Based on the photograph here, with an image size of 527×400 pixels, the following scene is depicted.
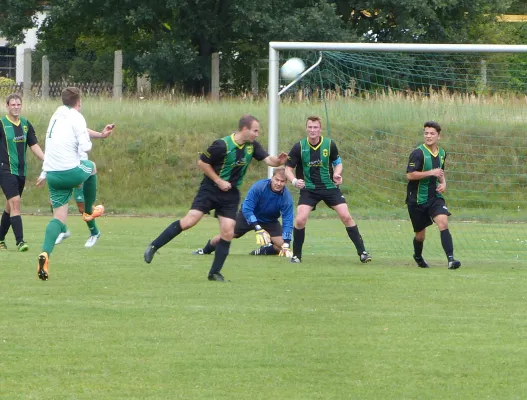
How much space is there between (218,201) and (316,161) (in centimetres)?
241

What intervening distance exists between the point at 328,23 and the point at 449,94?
16899 millimetres

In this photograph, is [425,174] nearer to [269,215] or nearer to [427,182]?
[427,182]

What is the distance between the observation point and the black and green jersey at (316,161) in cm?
1247

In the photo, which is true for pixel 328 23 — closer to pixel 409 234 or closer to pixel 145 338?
pixel 409 234

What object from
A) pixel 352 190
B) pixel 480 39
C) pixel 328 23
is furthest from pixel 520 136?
pixel 480 39

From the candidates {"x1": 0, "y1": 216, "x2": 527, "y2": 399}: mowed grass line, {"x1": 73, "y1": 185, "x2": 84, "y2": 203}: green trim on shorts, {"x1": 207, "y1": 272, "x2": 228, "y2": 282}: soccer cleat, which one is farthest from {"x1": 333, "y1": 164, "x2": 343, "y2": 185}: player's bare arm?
{"x1": 73, "y1": 185, "x2": 84, "y2": 203}: green trim on shorts

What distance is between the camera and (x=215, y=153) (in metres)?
10.3

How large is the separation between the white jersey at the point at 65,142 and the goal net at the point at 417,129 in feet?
13.5

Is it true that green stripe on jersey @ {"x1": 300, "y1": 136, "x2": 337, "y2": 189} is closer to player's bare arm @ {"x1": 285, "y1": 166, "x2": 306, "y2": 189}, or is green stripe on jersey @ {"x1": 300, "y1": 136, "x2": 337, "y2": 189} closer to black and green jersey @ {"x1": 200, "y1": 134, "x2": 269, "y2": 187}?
player's bare arm @ {"x1": 285, "y1": 166, "x2": 306, "y2": 189}

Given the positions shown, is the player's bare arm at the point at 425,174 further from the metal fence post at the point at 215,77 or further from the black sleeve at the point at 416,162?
the metal fence post at the point at 215,77

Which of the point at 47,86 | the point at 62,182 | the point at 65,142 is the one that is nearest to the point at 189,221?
the point at 62,182

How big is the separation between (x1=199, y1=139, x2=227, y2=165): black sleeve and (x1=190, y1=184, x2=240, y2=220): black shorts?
27cm

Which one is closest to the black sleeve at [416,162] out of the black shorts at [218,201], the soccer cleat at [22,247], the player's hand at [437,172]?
the player's hand at [437,172]

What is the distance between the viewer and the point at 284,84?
1592 centimetres
